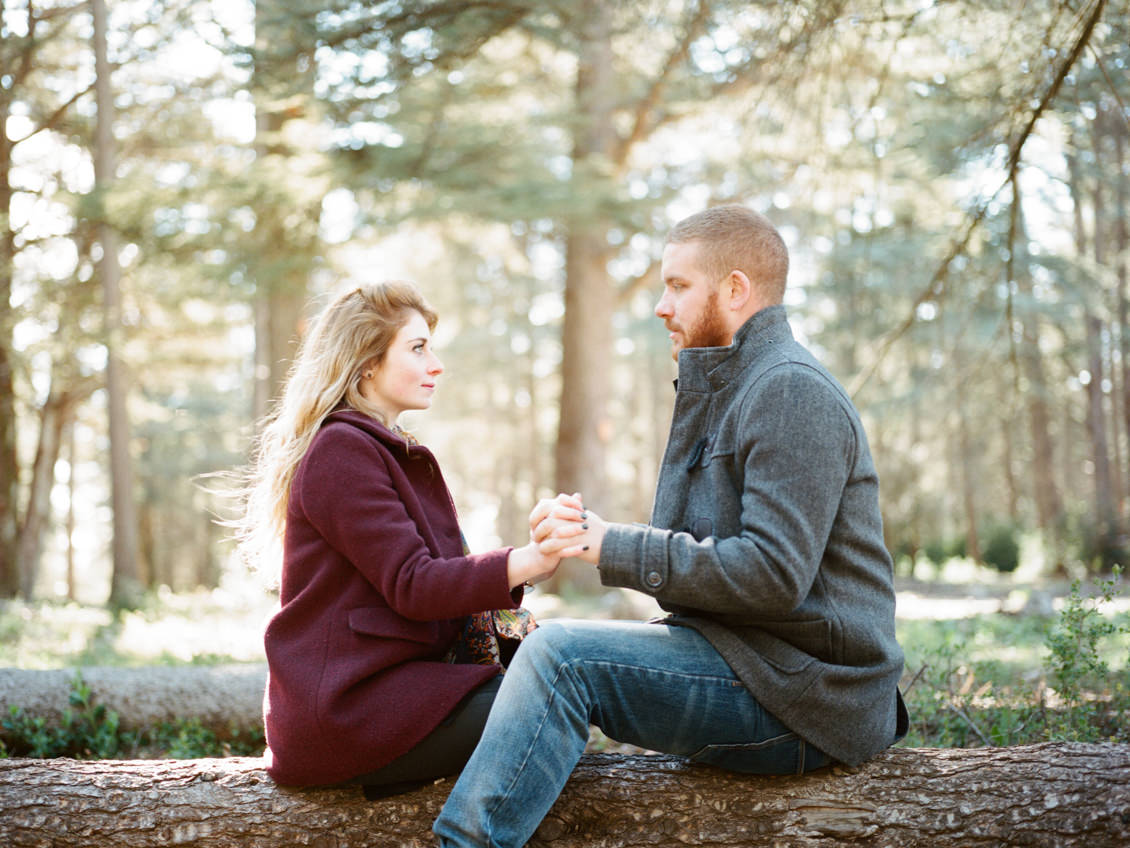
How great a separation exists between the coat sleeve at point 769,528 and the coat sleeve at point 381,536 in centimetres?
37

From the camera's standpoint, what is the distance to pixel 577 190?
37.3 feet

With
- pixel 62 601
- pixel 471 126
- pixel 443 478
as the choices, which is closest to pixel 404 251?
pixel 471 126

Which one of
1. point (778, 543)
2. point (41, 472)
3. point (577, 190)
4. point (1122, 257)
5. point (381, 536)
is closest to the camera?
point (778, 543)

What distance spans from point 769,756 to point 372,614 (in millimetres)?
1225

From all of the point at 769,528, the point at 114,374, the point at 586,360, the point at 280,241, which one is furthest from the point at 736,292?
the point at 114,374

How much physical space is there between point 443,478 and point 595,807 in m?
1.14

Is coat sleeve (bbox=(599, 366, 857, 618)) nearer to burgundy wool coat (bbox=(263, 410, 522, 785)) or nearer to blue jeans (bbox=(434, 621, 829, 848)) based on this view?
blue jeans (bbox=(434, 621, 829, 848))

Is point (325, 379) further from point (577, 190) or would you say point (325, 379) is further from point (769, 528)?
point (577, 190)

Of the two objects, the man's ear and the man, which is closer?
the man

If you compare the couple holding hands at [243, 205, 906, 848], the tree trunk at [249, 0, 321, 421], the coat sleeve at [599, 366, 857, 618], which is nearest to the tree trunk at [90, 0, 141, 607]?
the tree trunk at [249, 0, 321, 421]

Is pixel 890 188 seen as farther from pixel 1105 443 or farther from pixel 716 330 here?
pixel 716 330

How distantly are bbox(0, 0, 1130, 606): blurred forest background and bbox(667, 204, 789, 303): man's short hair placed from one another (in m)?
2.63

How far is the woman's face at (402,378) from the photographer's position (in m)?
3.23

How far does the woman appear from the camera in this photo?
107 inches
